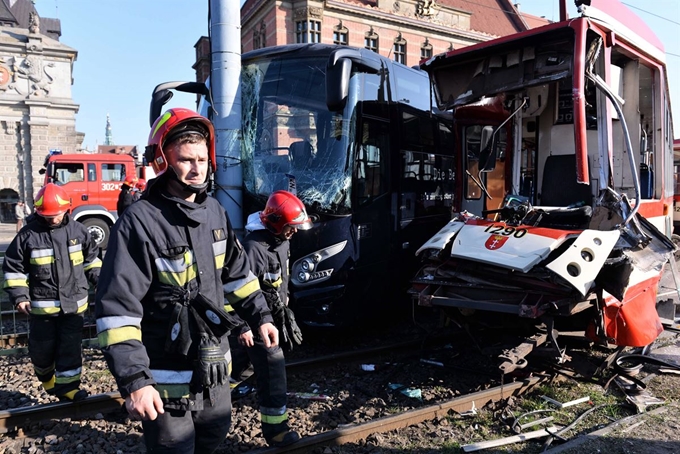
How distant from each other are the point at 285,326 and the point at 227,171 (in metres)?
2.21

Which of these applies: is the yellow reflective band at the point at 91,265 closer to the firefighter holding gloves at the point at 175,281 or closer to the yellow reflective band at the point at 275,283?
the yellow reflective band at the point at 275,283

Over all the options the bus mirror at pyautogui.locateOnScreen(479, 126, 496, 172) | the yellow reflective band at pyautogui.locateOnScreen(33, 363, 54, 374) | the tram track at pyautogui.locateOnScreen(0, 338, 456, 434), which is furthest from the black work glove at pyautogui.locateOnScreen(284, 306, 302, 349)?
the bus mirror at pyautogui.locateOnScreen(479, 126, 496, 172)

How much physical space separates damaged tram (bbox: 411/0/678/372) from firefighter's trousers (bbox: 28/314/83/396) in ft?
10.5

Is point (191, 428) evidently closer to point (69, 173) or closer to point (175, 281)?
point (175, 281)

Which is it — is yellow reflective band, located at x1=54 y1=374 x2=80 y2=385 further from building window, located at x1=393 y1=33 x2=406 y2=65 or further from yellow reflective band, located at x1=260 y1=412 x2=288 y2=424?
building window, located at x1=393 y1=33 x2=406 y2=65

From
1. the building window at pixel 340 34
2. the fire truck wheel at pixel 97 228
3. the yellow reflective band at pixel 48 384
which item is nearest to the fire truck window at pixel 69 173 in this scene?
the fire truck wheel at pixel 97 228

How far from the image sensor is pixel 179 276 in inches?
92.2

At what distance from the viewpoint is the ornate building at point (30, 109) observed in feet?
99.6

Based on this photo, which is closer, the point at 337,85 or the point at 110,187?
the point at 337,85

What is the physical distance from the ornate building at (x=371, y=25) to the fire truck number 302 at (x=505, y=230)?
91.7 feet

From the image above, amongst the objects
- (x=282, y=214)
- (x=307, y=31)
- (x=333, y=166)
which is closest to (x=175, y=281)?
(x=282, y=214)

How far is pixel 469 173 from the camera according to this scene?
649 cm

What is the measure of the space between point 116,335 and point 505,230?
12.2 ft

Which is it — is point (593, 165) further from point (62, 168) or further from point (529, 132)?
Answer: point (62, 168)
